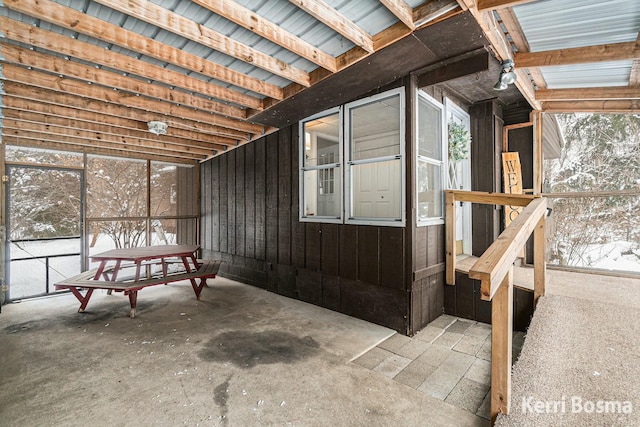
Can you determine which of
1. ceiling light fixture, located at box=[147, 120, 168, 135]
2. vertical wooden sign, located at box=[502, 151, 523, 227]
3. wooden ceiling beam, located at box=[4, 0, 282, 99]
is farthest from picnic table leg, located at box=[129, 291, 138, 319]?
vertical wooden sign, located at box=[502, 151, 523, 227]

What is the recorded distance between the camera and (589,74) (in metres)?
3.18

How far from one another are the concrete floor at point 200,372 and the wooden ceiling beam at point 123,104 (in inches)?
108

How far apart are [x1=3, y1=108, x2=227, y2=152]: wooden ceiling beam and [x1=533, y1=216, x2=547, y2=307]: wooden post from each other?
5376mm

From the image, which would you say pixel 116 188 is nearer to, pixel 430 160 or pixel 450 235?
pixel 430 160

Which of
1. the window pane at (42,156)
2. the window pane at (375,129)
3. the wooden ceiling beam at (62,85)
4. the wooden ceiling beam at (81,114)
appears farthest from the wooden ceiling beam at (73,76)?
the window pane at (42,156)

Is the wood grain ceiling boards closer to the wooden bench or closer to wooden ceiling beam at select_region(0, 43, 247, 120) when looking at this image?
wooden ceiling beam at select_region(0, 43, 247, 120)

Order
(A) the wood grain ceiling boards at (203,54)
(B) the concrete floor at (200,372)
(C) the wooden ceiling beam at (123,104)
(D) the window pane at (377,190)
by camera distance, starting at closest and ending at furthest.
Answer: (B) the concrete floor at (200,372)
(A) the wood grain ceiling boards at (203,54)
(C) the wooden ceiling beam at (123,104)
(D) the window pane at (377,190)

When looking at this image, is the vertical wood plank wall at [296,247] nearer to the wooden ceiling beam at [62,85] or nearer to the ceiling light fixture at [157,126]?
the ceiling light fixture at [157,126]

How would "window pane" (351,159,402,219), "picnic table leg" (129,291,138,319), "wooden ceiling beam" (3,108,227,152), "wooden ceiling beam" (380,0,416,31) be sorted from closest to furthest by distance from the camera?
"wooden ceiling beam" (380,0,416,31)
"window pane" (351,159,402,219)
"picnic table leg" (129,291,138,319)
"wooden ceiling beam" (3,108,227,152)

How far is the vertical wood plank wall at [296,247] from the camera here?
3326mm

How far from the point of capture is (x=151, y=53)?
2.56m

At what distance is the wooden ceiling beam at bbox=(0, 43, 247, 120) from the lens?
2.60 meters

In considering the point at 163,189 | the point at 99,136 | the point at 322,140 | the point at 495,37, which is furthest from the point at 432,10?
the point at 163,189

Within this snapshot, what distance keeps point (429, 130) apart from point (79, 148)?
19.9 feet
